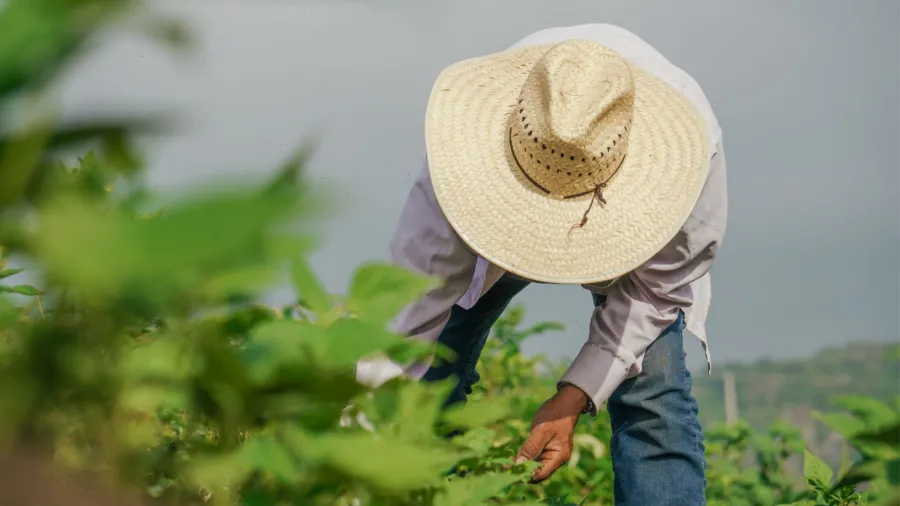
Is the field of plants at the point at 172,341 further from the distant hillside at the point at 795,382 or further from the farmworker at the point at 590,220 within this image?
the distant hillside at the point at 795,382

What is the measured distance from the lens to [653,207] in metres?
2.14

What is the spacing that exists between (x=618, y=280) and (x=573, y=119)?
0.59 meters

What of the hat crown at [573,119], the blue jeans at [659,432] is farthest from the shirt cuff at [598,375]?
the hat crown at [573,119]

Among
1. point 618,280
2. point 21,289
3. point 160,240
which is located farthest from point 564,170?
point 160,240

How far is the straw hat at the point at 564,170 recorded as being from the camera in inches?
80.5

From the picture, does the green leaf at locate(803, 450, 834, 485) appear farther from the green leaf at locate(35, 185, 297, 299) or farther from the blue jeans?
the green leaf at locate(35, 185, 297, 299)

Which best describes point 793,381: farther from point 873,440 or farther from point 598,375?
point 873,440

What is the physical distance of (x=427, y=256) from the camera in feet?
7.30

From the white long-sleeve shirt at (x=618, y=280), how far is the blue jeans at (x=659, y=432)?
60 mm

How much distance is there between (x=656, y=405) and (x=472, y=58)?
2.88ft

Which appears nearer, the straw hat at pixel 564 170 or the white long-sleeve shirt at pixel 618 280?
the straw hat at pixel 564 170

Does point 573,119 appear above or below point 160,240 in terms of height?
below

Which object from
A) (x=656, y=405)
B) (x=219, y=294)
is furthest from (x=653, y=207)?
(x=219, y=294)

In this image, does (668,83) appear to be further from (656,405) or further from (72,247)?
(72,247)
